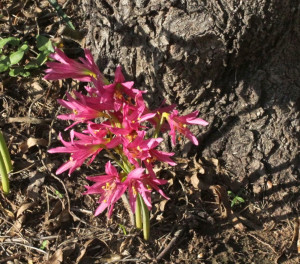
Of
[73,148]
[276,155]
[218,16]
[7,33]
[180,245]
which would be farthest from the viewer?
[7,33]

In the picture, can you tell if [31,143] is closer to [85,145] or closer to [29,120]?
[29,120]

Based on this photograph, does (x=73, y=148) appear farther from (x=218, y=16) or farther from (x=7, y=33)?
(x=7, y=33)

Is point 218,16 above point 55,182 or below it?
above

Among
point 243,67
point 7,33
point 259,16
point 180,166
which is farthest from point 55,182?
point 259,16

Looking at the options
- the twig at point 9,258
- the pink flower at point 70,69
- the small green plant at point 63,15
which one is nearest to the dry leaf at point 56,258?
the twig at point 9,258

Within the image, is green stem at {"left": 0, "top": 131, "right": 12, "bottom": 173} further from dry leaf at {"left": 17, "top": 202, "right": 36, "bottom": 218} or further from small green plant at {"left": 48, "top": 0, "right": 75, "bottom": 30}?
small green plant at {"left": 48, "top": 0, "right": 75, "bottom": 30}

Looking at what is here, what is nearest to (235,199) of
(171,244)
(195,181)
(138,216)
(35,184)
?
(195,181)
